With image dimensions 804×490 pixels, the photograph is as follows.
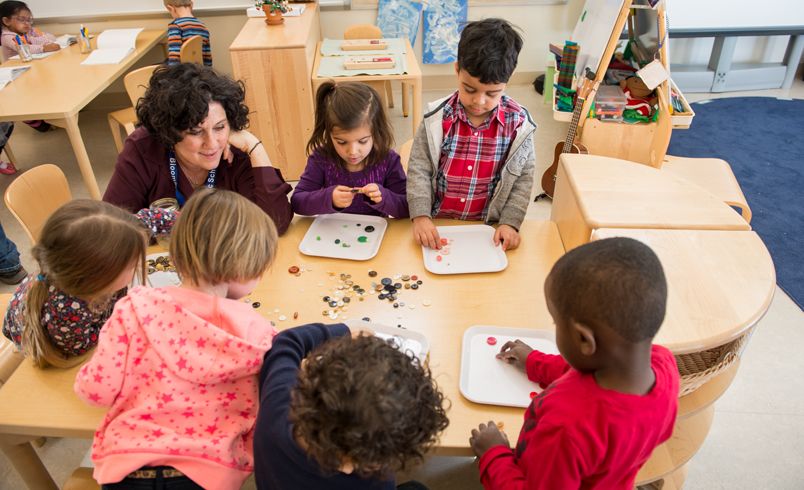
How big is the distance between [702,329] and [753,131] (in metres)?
3.49

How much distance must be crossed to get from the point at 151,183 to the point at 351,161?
0.63 metres

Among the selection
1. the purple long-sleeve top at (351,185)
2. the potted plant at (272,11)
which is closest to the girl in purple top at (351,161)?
the purple long-sleeve top at (351,185)

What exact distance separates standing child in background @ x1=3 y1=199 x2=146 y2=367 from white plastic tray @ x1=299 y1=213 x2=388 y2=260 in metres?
0.47

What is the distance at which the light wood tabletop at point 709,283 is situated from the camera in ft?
3.51

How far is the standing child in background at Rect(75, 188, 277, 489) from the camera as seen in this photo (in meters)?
0.94

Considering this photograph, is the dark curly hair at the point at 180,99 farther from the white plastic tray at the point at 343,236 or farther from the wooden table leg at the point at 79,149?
the wooden table leg at the point at 79,149

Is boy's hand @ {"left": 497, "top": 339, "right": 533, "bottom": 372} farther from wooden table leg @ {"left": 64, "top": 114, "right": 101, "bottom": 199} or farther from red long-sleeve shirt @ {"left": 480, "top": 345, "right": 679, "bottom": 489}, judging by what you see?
wooden table leg @ {"left": 64, "top": 114, "right": 101, "bottom": 199}

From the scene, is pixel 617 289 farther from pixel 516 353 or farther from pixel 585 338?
pixel 516 353

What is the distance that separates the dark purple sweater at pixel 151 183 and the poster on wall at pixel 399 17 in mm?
3005

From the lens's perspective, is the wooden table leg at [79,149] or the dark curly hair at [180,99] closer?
the dark curly hair at [180,99]

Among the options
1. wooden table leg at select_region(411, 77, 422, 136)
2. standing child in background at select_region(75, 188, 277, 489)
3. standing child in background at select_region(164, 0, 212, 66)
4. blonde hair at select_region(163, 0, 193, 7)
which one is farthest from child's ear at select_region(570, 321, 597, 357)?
blonde hair at select_region(163, 0, 193, 7)

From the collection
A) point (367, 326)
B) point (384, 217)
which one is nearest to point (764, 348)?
point (384, 217)

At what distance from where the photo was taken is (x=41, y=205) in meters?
1.74

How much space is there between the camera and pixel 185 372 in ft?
3.08
